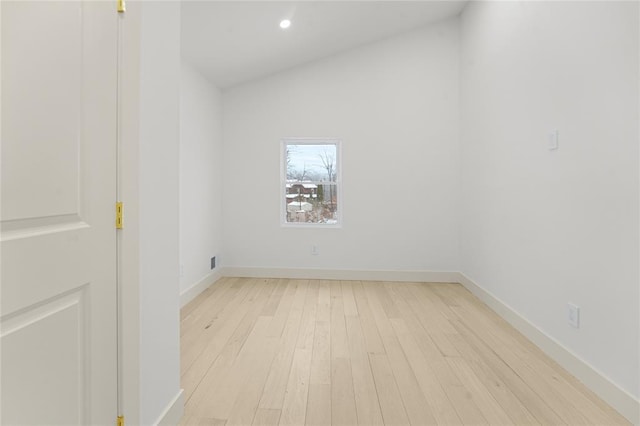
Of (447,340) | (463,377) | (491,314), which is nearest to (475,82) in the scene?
(491,314)

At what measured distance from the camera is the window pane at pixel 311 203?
464cm

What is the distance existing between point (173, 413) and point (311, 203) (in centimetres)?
330

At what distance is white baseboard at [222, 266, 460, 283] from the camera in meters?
4.41

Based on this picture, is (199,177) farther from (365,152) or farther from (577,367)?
(577,367)

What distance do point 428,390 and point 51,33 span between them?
2.22 meters

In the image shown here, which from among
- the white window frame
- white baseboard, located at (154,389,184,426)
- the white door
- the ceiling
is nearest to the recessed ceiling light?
the ceiling

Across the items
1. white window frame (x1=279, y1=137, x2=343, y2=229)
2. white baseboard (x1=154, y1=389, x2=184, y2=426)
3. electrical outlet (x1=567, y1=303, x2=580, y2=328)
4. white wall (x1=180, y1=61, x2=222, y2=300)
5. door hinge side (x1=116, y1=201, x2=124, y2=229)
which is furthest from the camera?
white window frame (x1=279, y1=137, x2=343, y2=229)

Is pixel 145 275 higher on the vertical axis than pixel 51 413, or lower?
higher

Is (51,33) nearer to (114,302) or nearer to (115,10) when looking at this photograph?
(115,10)

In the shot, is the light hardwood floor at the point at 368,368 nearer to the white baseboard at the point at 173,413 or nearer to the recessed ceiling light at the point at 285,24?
the white baseboard at the point at 173,413

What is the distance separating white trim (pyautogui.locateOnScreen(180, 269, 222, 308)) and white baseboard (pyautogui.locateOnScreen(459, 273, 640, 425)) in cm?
301

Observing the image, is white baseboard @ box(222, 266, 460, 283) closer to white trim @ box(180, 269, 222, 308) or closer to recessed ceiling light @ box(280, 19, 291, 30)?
white trim @ box(180, 269, 222, 308)

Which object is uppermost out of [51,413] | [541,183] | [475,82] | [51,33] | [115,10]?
[475,82]

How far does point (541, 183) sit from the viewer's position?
2.58m
